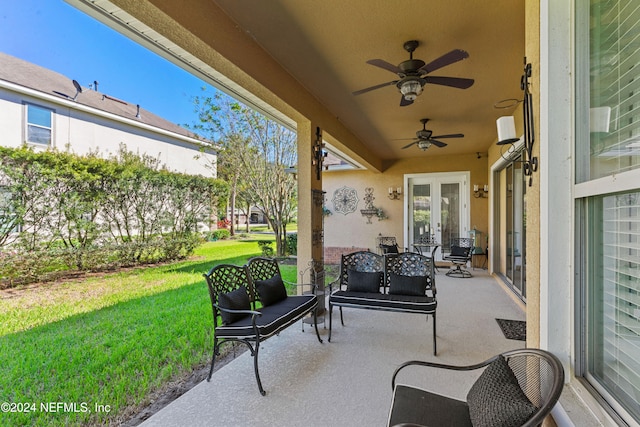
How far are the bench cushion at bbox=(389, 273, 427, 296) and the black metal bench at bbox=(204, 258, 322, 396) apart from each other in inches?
38.0

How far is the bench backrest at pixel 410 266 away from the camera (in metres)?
3.56

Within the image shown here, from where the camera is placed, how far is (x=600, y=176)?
1.22 metres

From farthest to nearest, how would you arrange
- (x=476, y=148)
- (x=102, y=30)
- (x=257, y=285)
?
(x=476, y=148)
(x=102, y=30)
(x=257, y=285)

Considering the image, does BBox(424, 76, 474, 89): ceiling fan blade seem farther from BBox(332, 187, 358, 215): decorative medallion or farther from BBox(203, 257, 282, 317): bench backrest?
BBox(332, 187, 358, 215): decorative medallion

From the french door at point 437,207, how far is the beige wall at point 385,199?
0.57 ft

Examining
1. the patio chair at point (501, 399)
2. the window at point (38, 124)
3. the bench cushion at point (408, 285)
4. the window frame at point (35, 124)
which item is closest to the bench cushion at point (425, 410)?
the patio chair at point (501, 399)

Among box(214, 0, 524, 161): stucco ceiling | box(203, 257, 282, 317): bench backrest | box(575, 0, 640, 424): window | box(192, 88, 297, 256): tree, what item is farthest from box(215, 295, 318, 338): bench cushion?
box(192, 88, 297, 256): tree

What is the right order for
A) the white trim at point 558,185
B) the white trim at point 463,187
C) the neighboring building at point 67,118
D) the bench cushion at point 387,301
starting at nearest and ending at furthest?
the white trim at point 558,185 → the bench cushion at point 387,301 → the neighboring building at point 67,118 → the white trim at point 463,187

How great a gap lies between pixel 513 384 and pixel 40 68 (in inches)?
434

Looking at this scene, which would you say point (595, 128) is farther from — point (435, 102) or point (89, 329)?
point (89, 329)

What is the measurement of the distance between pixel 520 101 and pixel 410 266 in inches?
83.7

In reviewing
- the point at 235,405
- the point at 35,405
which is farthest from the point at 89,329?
the point at 235,405

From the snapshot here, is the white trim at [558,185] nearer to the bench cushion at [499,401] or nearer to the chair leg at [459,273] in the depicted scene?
the bench cushion at [499,401]

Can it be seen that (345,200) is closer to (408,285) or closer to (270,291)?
(408,285)
